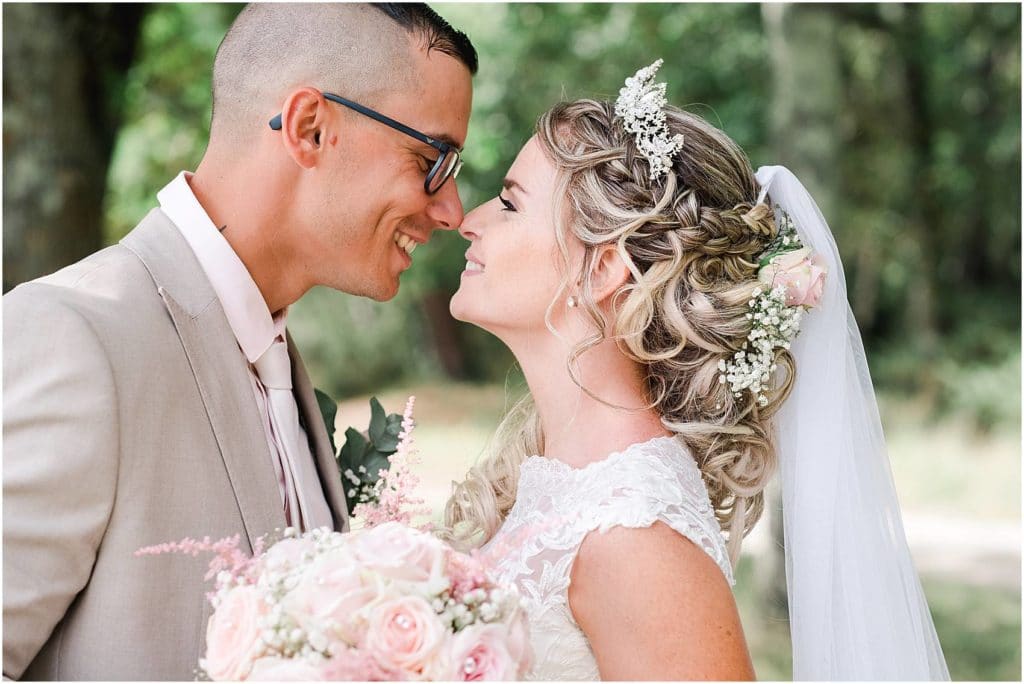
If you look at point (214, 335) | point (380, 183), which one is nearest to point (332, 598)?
point (214, 335)

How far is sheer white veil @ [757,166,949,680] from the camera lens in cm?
316

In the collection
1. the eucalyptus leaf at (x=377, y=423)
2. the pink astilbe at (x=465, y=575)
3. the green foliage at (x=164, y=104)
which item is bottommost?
the pink astilbe at (x=465, y=575)

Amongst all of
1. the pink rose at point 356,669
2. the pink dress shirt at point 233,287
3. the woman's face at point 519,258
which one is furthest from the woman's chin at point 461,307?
the pink rose at point 356,669

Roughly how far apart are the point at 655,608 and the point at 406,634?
2.82 feet

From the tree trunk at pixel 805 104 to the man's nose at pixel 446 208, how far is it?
490cm

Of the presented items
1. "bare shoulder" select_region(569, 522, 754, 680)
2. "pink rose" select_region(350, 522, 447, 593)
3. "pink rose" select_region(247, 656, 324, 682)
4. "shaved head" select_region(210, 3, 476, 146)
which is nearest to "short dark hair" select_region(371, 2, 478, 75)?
"shaved head" select_region(210, 3, 476, 146)

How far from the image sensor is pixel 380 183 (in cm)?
330

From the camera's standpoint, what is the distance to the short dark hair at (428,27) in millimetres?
3338

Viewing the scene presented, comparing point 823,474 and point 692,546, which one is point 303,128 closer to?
point 692,546

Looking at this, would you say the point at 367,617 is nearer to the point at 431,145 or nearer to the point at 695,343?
the point at 695,343

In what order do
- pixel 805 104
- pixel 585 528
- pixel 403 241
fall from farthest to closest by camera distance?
1. pixel 805 104
2. pixel 403 241
3. pixel 585 528

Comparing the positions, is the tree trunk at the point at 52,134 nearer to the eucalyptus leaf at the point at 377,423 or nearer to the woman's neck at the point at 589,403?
the eucalyptus leaf at the point at 377,423

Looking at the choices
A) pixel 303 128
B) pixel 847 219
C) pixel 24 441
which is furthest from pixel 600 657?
pixel 847 219

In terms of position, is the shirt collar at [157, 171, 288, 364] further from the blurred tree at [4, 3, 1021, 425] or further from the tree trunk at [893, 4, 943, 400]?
the tree trunk at [893, 4, 943, 400]
